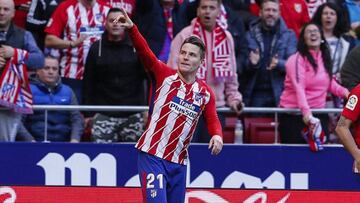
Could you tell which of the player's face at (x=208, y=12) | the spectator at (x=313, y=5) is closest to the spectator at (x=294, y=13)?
the spectator at (x=313, y=5)

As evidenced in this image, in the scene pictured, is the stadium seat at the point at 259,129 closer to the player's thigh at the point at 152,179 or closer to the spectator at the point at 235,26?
the spectator at the point at 235,26

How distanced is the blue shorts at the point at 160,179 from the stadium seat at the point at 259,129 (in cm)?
310

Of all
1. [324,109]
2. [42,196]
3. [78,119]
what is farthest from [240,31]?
[42,196]

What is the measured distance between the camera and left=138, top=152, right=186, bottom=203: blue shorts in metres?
9.31

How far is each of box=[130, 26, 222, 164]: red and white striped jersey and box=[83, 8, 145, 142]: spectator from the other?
247cm

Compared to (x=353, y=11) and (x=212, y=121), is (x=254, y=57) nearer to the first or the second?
(x=353, y=11)

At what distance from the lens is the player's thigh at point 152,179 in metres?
9.30

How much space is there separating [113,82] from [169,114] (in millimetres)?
2709

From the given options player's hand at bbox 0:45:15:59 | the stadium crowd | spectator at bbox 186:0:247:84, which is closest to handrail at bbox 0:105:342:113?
the stadium crowd

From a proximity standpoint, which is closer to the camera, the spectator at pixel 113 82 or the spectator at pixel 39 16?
the spectator at pixel 113 82

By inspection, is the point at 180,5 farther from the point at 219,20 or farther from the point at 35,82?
the point at 35,82

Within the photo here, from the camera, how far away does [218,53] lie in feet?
40.0

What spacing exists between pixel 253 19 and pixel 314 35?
3.93 feet

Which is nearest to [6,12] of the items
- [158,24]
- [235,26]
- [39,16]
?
[39,16]
